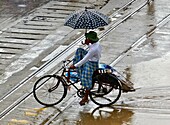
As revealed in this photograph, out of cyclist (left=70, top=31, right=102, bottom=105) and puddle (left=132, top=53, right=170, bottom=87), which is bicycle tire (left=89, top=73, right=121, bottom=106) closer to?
cyclist (left=70, top=31, right=102, bottom=105)

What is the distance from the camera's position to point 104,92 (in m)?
12.9

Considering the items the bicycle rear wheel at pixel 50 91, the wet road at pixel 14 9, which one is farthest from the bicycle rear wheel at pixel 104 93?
the wet road at pixel 14 9

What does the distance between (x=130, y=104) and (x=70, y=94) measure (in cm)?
157

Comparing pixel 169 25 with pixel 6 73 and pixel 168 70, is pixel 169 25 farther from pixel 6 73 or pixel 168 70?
pixel 6 73

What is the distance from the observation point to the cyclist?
40.5 feet

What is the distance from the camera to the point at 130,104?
12922 mm

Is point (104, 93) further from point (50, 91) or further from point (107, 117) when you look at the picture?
point (50, 91)

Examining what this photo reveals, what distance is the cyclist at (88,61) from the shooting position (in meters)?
12.4

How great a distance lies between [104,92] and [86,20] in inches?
66.3

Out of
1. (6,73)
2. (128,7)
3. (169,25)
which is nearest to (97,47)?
(6,73)

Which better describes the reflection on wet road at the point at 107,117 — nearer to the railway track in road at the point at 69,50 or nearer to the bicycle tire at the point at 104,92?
the bicycle tire at the point at 104,92

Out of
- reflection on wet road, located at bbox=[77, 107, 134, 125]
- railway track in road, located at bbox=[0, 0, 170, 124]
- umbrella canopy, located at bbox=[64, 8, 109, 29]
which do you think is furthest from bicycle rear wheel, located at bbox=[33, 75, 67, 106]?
umbrella canopy, located at bbox=[64, 8, 109, 29]

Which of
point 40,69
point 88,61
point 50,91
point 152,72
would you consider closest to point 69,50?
point 40,69

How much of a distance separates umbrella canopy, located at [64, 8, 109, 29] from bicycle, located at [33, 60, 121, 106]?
0.92 m
